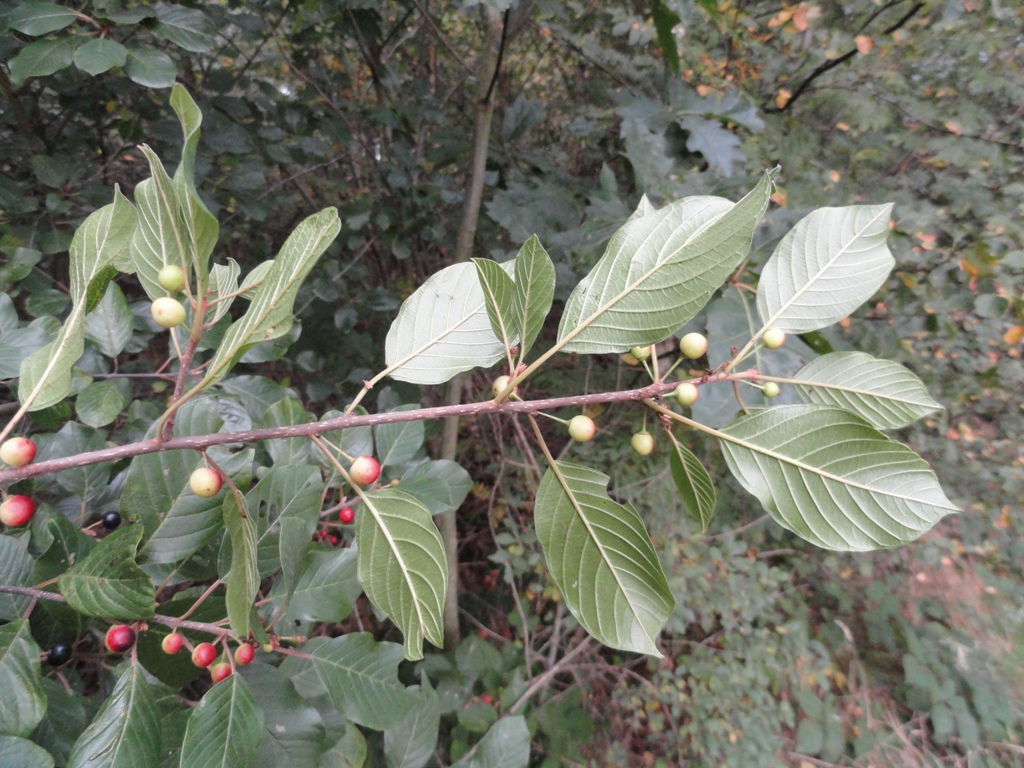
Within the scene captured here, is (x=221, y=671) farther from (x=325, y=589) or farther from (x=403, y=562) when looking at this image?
(x=403, y=562)

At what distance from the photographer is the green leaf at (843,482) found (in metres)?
0.54

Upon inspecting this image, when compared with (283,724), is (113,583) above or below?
above

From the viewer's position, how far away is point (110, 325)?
1.02m

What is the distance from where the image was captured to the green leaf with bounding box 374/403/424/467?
1.20 metres

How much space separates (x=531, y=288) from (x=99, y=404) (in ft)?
2.73

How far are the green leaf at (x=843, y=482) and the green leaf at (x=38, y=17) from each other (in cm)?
145

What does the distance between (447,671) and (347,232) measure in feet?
5.80

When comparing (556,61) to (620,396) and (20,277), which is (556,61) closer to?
(20,277)

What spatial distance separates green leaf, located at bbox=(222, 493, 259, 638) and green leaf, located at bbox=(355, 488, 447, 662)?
4.4 inches

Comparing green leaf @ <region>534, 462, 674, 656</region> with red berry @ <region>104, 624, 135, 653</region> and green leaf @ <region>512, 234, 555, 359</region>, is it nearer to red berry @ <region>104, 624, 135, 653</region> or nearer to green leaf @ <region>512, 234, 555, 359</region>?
green leaf @ <region>512, 234, 555, 359</region>

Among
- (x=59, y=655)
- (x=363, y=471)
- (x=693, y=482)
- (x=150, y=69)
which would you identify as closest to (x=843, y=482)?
(x=693, y=482)

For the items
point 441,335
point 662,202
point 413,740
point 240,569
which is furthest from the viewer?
point 662,202

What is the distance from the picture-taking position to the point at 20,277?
1.14 m

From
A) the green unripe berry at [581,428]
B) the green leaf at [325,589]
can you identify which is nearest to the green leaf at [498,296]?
the green unripe berry at [581,428]
